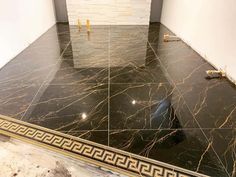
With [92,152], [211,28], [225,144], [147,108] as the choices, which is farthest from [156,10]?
[92,152]

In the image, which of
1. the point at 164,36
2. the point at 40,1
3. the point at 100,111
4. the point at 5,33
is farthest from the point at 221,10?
the point at 40,1

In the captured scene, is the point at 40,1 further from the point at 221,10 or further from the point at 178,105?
the point at 178,105

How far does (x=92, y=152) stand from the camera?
4.68 ft

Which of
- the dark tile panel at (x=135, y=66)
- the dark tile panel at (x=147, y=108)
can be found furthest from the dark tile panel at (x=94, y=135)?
the dark tile panel at (x=135, y=66)

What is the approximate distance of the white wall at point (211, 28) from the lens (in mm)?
2379

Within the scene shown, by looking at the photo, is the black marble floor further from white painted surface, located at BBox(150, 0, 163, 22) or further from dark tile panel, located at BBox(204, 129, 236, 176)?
white painted surface, located at BBox(150, 0, 163, 22)

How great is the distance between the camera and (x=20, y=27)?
319 centimetres

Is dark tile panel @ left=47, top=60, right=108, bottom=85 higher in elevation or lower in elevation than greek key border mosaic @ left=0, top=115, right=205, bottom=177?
lower

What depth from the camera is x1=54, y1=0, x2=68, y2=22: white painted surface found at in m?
4.92

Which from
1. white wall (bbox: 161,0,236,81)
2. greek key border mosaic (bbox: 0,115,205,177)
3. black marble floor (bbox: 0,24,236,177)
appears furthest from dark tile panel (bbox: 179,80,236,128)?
greek key border mosaic (bbox: 0,115,205,177)

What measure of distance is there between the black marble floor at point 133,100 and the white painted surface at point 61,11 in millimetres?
1995

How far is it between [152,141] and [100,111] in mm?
544

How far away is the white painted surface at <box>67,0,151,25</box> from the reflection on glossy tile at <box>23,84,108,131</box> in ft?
9.90

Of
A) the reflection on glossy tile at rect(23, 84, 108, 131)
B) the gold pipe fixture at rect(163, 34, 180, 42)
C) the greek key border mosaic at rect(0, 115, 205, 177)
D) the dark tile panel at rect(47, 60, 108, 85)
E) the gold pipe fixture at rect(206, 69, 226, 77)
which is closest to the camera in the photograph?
the greek key border mosaic at rect(0, 115, 205, 177)
